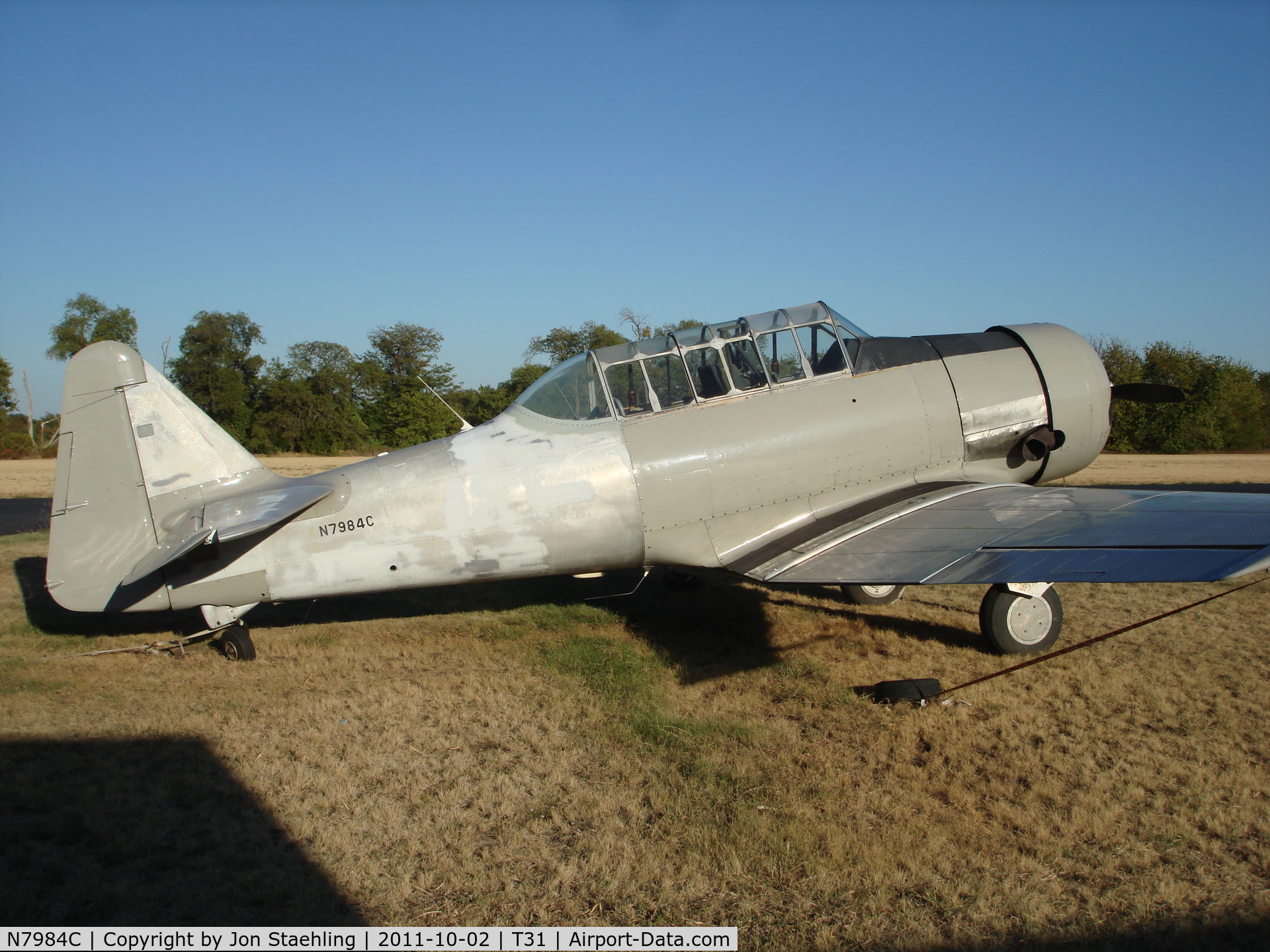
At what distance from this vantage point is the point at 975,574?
468 cm

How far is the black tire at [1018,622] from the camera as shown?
18.6ft

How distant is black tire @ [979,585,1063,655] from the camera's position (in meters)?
5.66

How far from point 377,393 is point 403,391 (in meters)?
2.67

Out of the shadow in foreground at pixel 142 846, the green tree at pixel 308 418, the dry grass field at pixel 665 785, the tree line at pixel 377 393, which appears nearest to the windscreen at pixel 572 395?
the dry grass field at pixel 665 785

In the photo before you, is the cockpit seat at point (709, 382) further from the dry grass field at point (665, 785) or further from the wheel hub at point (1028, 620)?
the wheel hub at point (1028, 620)

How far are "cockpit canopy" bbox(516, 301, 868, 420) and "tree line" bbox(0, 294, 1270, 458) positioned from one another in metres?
20.8

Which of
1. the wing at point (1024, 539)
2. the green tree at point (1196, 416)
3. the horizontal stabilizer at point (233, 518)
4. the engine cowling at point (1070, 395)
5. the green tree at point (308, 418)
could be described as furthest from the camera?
the green tree at point (308, 418)

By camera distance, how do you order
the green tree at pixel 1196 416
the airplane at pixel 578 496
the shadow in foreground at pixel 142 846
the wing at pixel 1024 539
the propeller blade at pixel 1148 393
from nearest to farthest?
1. the shadow in foreground at pixel 142 846
2. the wing at pixel 1024 539
3. the airplane at pixel 578 496
4. the propeller blade at pixel 1148 393
5. the green tree at pixel 1196 416

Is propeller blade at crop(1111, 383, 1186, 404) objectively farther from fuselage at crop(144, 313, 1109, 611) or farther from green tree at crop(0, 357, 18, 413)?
green tree at crop(0, 357, 18, 413)

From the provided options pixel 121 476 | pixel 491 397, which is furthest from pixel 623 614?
pixel 491 397

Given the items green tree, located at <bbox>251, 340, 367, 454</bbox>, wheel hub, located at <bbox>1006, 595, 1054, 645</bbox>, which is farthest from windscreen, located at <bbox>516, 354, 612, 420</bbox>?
green tree, located at <bbox>251, 340, 367, 454</bbox>

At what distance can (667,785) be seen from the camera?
3906 millimetres

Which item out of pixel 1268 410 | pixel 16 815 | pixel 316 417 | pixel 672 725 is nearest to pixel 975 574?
pixel 672 725

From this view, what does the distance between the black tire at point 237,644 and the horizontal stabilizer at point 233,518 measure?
2.82ft
